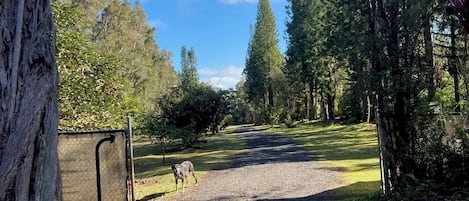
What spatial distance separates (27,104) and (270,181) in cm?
867

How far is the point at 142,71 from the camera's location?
112 feet

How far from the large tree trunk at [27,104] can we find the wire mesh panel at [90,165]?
2.29 metres

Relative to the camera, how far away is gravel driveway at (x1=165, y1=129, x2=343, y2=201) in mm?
8328

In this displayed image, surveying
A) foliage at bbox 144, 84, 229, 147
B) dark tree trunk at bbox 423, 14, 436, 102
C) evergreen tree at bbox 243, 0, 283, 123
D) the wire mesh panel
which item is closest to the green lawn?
foliage at bbox 144, 84, 229, 147

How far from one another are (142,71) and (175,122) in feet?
51.7

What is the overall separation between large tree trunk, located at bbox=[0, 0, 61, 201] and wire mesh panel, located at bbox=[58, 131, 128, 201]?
7.52 feet

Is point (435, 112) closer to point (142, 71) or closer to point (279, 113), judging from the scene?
point (142, 71)

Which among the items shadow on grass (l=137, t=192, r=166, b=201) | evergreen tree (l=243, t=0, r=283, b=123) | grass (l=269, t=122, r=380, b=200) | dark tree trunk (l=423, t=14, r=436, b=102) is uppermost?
evergreen tree (l=243, t=0, r=283, b=123)

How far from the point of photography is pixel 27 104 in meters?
1.60

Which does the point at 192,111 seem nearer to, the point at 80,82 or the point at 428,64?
the point at 80,82

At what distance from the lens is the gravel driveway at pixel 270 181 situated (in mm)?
8328

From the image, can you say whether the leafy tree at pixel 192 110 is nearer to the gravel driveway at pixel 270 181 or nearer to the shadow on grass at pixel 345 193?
the gravel driveway at pixel 270 181

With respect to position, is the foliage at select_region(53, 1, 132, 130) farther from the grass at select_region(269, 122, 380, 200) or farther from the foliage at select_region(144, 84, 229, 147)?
the foliage at select_region(144, 84, 229, 147)

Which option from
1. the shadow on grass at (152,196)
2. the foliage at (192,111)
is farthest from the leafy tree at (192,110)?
the shadow on grass at (152,196)
